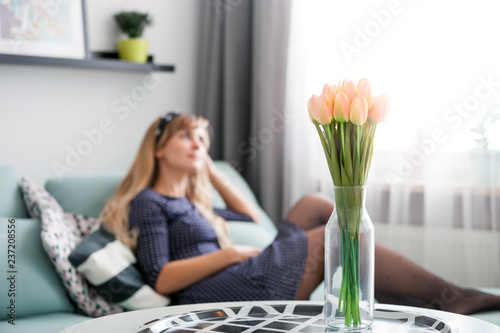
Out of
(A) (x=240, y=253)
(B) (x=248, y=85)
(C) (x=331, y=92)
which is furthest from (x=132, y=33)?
(C) (x=331, y=92)

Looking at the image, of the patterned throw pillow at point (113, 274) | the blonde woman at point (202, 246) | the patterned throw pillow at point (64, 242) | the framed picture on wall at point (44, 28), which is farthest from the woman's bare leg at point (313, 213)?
the framed picture on wall at point (44, 28)

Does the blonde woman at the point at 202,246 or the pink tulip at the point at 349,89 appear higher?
the pink tulip at the point at 349,89

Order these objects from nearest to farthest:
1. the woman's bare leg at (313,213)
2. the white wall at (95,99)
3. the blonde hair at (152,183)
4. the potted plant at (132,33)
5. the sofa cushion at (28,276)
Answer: the sofa cushion at (28,276) < the blonde hair at (152,183) < the woman's bare leg at (313,213) < the white wall at (95,99) < the potted plant at (132,33)

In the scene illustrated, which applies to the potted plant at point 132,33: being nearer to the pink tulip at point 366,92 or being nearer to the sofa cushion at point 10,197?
the sofa cushion at point 10,197

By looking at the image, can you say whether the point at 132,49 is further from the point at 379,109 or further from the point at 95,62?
the point at 379,109

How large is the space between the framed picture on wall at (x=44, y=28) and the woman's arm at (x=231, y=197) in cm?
74

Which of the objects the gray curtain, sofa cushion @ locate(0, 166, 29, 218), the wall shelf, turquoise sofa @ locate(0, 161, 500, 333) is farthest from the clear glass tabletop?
the gray curtain

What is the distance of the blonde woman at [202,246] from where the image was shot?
1.78 meters

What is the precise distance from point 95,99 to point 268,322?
68.8 inches

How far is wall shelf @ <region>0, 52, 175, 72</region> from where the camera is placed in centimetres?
231

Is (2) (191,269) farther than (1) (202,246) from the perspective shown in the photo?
No

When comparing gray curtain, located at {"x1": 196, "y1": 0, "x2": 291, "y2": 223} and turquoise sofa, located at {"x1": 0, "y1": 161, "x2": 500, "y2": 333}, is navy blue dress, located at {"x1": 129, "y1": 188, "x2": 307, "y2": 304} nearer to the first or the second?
turquoise sofa, located at {"x1": 0, "y1": 161, "x2": 500, "y2": 333}

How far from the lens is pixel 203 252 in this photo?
205 centimetres

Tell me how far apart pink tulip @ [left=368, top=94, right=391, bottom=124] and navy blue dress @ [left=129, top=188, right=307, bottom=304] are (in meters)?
0.78
